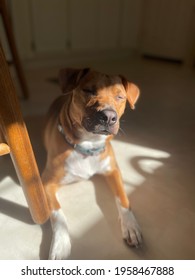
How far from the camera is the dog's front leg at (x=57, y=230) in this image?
45.5 inches

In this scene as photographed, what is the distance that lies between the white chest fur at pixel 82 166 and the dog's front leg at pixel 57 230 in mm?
112

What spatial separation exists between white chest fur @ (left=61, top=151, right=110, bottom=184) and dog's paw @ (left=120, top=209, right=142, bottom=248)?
289 millimetres

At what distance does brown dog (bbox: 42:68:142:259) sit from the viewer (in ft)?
3.97

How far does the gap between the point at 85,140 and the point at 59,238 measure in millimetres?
505

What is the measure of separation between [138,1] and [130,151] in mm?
3057

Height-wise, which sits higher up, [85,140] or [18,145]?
[18,145]

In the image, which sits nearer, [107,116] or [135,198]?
[107,116]

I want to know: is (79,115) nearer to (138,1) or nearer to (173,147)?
(173,147)

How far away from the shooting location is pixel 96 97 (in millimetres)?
1279

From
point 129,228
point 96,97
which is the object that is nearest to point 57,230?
point 129,228

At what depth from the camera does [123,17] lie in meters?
3.92

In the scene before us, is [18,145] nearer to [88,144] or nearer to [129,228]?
[88,144]

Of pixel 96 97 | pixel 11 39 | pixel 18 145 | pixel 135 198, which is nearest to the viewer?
pixel 18 145
